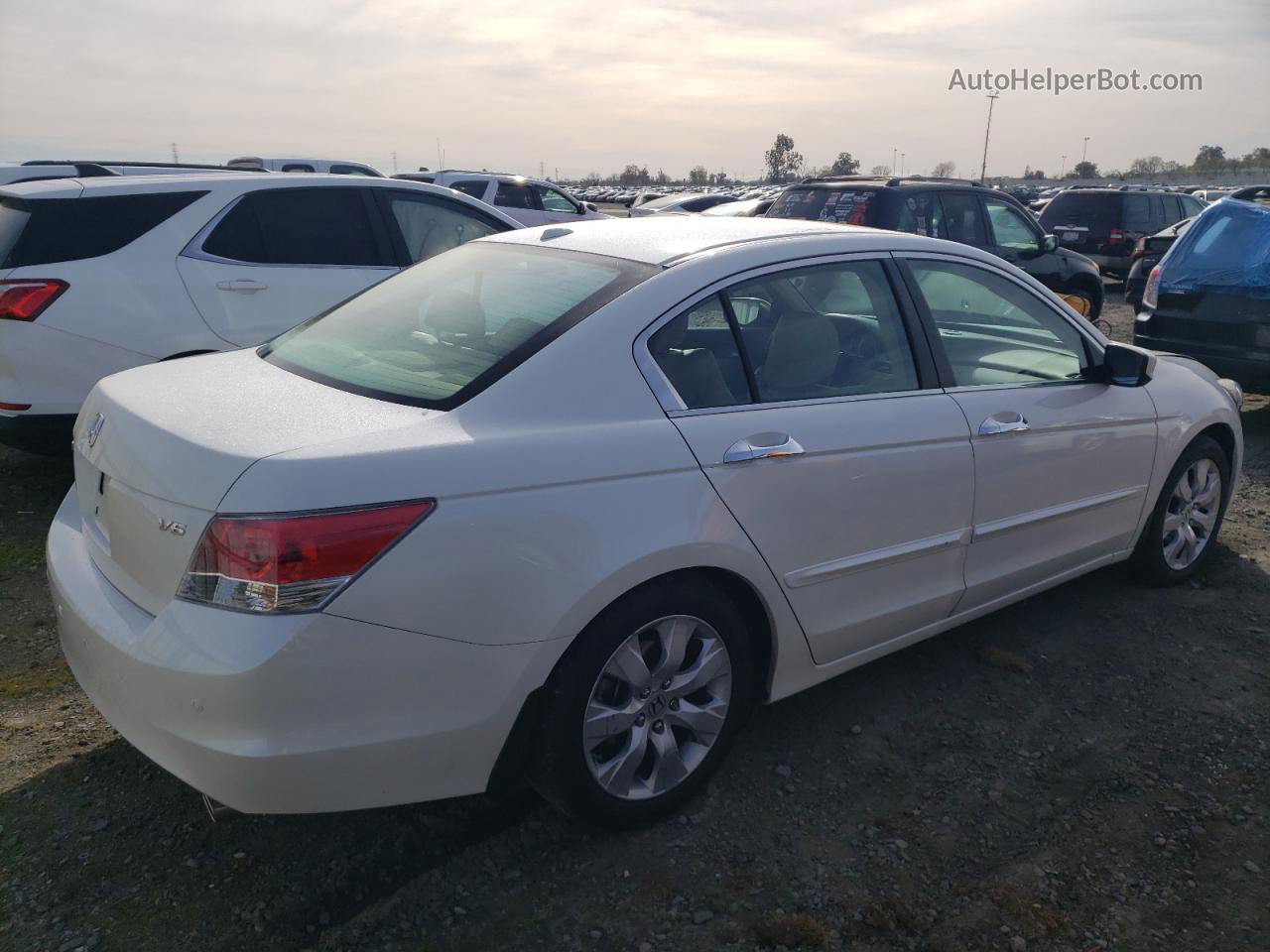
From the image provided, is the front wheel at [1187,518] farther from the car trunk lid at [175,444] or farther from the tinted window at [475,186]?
the tinted window at [475,186]

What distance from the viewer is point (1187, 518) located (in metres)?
4.67

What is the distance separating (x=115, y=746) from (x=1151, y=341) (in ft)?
24.8

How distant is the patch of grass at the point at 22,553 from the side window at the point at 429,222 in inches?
110

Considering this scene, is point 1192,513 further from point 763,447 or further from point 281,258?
point 281,258

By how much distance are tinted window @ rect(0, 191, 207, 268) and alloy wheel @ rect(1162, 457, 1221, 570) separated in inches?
211

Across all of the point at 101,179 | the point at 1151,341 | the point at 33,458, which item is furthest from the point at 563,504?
the point at 1151,341

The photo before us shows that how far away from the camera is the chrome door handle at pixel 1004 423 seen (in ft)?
11.6

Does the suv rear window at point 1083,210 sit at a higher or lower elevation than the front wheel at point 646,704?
higher

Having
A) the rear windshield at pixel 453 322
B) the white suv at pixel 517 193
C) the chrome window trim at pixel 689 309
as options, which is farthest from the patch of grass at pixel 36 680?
the white suv at pixel 517 193

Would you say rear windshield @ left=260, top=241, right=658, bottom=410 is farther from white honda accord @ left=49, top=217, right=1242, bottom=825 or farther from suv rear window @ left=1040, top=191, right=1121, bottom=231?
suv rear window @ left=1040, top=191, right=1121, bottom=231

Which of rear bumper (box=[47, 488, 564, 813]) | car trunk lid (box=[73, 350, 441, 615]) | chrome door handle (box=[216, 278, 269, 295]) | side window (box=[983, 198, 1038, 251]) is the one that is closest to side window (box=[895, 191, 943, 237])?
side window (box=[983, 198, 1038, 251])

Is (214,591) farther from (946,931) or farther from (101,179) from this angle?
(101,179)

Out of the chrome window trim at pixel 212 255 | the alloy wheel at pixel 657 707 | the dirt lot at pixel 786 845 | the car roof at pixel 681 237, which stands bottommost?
the dirt lot at pixel 786 845

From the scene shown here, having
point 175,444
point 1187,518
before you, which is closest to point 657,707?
point 175,444
